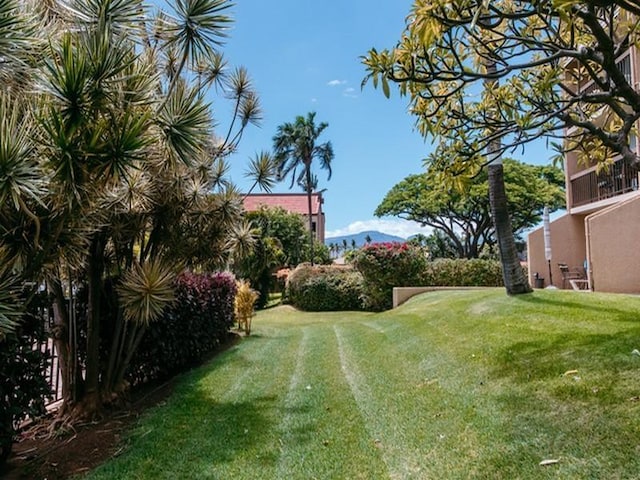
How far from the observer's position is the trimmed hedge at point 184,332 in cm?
769

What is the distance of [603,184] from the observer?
16.5 metres

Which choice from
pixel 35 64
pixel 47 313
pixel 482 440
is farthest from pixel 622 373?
pixel 47 313

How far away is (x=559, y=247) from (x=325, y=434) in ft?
56.2

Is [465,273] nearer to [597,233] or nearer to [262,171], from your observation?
[597,233]

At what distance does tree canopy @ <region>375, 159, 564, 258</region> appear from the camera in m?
31.5

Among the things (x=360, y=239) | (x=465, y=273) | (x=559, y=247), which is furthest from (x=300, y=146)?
(x=360, y=239)

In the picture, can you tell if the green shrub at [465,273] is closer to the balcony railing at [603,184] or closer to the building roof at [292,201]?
the balcony railing at [603,184]

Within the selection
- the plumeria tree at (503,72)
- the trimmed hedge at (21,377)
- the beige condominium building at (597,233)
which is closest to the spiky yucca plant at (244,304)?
the trimmed hedge at (21,377)

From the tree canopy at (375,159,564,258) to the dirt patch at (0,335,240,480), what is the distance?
26.9 meters

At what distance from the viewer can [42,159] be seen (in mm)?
3920

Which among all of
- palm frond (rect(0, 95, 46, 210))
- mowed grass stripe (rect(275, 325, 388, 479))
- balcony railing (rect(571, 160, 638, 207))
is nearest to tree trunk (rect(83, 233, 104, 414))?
palm frond (rect(0, 95, 46, 210))

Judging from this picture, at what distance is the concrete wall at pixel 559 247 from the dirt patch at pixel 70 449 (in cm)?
1661

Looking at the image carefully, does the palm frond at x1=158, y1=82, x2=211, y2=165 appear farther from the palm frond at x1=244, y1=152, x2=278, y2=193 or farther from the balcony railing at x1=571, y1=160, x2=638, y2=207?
the balcony railing at x1=571, y1=160, x2=638, y2=207

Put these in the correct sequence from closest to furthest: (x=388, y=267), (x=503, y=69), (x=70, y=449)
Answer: (x=503, y=69), (x=70, y=449), (x=388, y=267)
